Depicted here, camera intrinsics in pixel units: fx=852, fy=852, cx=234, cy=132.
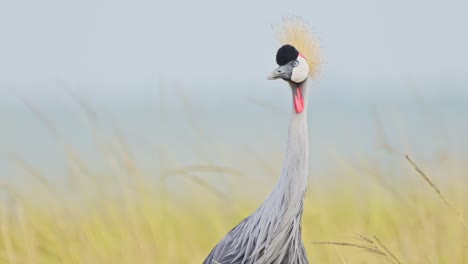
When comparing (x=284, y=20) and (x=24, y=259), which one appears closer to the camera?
(x=284, y=20)

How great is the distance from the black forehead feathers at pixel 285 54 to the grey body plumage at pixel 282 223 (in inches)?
4.8

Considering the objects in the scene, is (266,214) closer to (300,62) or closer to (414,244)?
(300,62)

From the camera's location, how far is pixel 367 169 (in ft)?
17.6

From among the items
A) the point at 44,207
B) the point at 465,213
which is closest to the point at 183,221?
the point at 44,207

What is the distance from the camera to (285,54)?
3.92 meters

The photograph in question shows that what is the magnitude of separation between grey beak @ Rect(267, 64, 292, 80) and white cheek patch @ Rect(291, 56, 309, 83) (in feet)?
0.08

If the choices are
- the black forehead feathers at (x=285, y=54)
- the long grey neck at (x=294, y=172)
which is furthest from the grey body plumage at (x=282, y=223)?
the black forehead feathers at (x=285, y=54)

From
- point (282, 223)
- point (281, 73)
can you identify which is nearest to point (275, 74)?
point (281, 73)

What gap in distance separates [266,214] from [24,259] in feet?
6.18

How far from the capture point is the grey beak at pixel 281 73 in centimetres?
382

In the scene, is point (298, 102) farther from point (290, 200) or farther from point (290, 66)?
point (290, 200)

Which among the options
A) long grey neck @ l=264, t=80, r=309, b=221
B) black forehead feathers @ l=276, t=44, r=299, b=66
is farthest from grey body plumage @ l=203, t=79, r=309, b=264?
black forehead feathers @ l=276, t=44, r=299, b=66

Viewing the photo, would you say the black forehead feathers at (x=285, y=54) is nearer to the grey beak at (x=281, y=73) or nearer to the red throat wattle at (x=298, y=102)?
the grey beak at (x=281, y=73)

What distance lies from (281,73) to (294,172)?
478 mm
